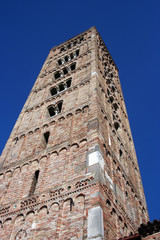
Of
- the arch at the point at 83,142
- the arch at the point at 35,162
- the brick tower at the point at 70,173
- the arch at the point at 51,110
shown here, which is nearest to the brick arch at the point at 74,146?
the brick tower at the point at 70,173

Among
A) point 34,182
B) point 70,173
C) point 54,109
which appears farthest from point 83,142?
point 54,109

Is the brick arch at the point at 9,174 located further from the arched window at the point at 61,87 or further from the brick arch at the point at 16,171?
the arched window at the point at 61,87

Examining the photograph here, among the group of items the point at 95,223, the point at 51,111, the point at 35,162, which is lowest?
the point at 95,223

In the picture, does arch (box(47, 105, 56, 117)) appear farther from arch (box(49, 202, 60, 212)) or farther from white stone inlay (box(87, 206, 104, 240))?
white stone inlay (box(87, 206, 104, 240))

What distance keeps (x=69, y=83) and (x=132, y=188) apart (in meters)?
8.63

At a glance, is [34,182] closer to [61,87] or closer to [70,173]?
[70,173]

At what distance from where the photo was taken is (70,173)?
32.3 feet

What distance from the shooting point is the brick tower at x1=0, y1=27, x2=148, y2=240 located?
27.1ft

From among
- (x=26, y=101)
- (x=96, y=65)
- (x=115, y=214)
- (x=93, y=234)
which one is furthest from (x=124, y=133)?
(x=93, y=234)

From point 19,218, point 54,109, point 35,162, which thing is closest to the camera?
point 19,218

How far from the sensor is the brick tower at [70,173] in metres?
8.26

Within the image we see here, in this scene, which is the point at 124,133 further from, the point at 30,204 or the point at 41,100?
the point at 30,204

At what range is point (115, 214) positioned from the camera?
29.9 feet

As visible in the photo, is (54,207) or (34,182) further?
(34,182)
